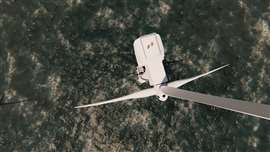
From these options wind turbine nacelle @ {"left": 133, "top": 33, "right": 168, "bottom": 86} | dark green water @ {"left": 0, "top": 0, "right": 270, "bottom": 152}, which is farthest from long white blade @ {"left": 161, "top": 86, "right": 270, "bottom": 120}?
dark green water @ {"left": 0, "top": 0, "right": 270, "bottom": 152}

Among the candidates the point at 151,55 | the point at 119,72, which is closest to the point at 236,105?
the point at 151,55

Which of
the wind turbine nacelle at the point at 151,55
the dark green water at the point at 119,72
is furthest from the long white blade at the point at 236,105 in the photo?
the dark green water at the point at 119,72

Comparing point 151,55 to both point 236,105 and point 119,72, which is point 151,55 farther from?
point 236,105

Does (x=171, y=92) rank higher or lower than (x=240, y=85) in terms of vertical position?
higher

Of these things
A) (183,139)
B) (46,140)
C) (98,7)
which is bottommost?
(183,139)

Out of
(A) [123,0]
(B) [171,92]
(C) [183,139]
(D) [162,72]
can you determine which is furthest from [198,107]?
(A) [123,0]

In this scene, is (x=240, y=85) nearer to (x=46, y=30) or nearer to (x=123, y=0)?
(x=123, y=0)

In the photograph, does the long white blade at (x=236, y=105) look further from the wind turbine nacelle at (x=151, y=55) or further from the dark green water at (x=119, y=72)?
the dark green water at (x=119, y=72)

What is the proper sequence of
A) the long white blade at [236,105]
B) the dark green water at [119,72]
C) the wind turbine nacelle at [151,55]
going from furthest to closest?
the dark green water at [119,72] → the wind turbine nacelle at [151,55] → the long white blade at [236,105]
